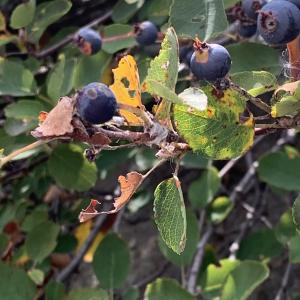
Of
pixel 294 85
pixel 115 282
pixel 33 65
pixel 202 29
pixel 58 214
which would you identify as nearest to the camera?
pixel 294 85

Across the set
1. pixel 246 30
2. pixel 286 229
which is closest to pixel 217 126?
pixel 246 30

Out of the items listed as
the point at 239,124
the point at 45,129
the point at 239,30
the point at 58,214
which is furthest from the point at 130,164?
the point at 45,129

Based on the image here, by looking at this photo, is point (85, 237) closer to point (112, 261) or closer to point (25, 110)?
point (112, 261)

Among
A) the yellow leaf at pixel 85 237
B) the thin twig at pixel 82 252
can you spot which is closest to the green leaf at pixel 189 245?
the thin twig at pixel 82 252

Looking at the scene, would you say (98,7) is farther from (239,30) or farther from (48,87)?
(239,30)

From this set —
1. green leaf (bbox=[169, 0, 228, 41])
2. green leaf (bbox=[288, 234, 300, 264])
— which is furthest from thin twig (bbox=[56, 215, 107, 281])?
green leaf (bbox=[169, 0, 228, 41])

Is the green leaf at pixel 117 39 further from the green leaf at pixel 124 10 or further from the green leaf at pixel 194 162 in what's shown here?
the green leaf at pixel 194 162

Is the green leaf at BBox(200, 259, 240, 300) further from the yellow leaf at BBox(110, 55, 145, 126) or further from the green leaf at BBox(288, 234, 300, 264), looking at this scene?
the yellow leaf at BBox(110, 55, 145, 126)
